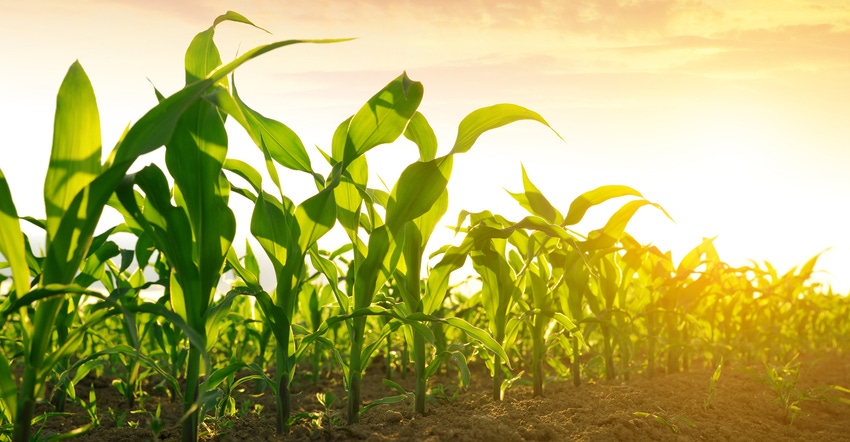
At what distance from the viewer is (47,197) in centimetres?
164

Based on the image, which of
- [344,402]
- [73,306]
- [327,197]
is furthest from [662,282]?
[73,306]

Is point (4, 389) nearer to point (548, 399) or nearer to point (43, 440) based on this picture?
point (43, 440)

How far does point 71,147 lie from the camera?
1.65 metres

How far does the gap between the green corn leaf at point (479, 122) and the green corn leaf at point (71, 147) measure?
0.98 metres

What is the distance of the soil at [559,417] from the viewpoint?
82.7 inches

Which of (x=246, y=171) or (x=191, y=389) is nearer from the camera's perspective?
(x=191, y=389)

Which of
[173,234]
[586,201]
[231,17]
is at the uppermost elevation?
[231,17]

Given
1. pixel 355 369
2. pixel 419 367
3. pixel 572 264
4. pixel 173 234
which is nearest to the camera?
pixel 173 234

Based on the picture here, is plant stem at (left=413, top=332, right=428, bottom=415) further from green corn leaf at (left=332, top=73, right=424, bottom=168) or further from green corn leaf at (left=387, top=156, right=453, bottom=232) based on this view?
green corn leaf at (left=332, top=73, right=424, bottom=168)

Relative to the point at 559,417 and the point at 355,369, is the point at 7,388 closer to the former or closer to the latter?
the point at 355,369

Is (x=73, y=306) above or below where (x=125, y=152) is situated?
below

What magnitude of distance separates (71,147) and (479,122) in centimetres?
111

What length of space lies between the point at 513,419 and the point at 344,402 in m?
1.11

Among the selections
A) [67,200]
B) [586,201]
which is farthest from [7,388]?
[586,201]
